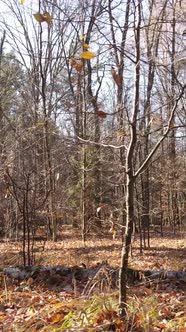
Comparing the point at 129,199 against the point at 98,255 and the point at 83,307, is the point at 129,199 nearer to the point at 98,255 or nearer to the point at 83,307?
the point at 83,307

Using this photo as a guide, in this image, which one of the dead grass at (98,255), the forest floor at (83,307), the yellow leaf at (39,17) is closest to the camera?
the yellow leaf at (39,17)

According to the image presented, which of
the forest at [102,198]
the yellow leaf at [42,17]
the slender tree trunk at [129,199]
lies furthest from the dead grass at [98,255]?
the yellow leaf at [42,17]

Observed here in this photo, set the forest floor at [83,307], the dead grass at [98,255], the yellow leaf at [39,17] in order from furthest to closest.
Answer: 1. the dead grass at [98,255]
2. the forest floor at [83,307]
3. the yellow leaf at [39,17]

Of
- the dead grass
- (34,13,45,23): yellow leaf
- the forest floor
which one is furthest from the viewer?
the dead grass

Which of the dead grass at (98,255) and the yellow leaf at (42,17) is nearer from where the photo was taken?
the yellow leaf at (42,17)

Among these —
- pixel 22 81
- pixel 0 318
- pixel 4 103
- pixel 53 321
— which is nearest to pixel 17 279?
pixel 0 318

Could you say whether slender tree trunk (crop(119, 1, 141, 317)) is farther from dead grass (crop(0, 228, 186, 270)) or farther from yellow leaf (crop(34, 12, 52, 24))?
dead grass (crop(0, 228, 186, 270))

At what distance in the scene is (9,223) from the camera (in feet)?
32.1

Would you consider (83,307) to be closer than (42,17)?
No

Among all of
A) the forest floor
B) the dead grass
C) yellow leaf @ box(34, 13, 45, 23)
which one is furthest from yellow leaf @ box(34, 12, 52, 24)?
the dead grass

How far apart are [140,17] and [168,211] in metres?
16.5

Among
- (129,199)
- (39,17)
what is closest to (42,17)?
(39,17)

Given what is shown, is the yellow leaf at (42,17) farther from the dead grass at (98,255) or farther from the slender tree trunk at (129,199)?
the dead grass at (98,255)

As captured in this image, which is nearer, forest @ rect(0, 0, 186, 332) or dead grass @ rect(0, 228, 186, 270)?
forest @ rect(0, 0, 186, 332)
